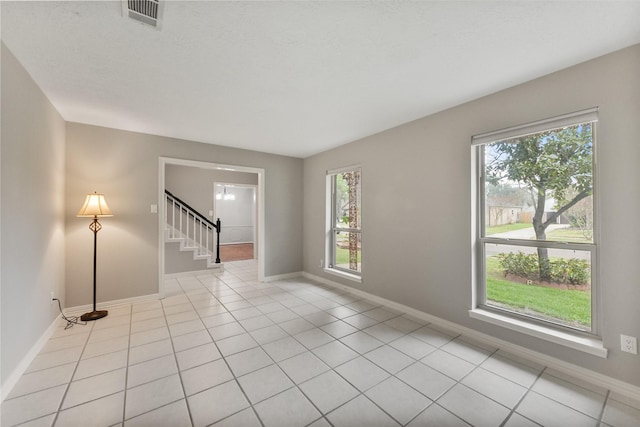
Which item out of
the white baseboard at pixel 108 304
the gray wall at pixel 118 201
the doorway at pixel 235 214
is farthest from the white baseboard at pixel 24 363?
the doorway at pixel 235 214

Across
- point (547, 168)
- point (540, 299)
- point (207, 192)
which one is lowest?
point (540, 299)

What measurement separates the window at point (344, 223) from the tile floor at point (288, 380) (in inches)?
55.5

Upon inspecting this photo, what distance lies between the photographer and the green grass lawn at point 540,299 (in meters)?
2.11

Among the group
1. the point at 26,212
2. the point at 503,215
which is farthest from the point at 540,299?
the point at 26,212

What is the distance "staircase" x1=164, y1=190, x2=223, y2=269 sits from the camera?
5527 mm

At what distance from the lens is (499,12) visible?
1552 mm

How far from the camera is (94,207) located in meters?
3.13


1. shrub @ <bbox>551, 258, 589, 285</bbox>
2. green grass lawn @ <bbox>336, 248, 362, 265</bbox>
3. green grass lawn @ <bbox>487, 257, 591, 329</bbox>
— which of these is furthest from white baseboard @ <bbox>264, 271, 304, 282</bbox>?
shrub @ <bbox>551, 258, 589, 285</bbox>

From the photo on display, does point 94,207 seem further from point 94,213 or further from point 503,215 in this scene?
point 503,215

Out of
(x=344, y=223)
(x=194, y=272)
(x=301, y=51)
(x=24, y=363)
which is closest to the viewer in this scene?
(x=301, y=51)

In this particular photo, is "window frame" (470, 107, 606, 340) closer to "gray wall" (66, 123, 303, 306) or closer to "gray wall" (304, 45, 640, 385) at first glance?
"gray wall" (304, 45, 640, 385)

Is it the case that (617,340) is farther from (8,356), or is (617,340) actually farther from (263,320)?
(8,356)

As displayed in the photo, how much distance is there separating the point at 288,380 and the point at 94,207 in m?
3.15

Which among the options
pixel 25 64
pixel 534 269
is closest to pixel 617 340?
pixel 534 269
